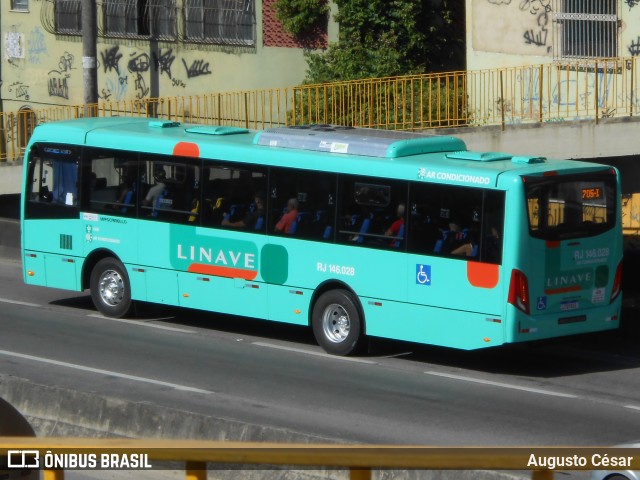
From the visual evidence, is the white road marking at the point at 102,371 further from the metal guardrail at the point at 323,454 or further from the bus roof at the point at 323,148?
the metal guardrail at the point at 323,454

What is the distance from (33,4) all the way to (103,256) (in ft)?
57.4

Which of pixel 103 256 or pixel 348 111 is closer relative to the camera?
pixel 103 256

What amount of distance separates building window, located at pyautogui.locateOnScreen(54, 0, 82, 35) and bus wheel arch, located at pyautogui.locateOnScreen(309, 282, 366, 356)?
19.2m

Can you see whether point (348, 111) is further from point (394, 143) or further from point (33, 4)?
point (33, 4)

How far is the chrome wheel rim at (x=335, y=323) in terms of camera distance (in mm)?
15109

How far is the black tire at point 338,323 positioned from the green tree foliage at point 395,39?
1107cm

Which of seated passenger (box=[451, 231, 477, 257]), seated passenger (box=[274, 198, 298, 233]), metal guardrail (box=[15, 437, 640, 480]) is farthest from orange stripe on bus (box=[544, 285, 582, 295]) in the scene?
metal guardrail (box=[15, 437, 640, 480])

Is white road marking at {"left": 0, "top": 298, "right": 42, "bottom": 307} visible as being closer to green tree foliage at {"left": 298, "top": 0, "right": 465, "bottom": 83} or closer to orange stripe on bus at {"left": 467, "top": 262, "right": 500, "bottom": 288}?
orange stripe on bus at {"left": 467, "top": 262, "right": 500, "bottom": 288}

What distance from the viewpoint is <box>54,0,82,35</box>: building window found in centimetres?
3231

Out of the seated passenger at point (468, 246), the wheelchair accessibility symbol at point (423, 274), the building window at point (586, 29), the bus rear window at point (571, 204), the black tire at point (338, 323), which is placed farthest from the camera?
the building window at point (586, 29)

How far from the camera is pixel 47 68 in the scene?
3322 centimetres

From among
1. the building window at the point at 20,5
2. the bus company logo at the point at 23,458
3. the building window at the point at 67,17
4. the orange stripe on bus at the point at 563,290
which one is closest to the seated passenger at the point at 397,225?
the orange stripe on bus at the point at 563,290

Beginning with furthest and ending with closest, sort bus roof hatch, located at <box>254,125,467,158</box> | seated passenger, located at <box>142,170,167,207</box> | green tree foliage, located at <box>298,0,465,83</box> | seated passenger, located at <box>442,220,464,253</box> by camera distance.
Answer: green tree foliage, located at <box>298,0,465,83</box>
seated passenger, located at <box>142,170,167,207</box>
bus roof hatch, located at <box>254,125,467,158</box>
seated passenger, located at <box>442,220,464,253</box>

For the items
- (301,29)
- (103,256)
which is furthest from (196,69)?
(103,256)
